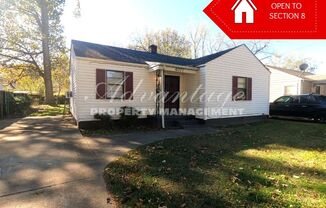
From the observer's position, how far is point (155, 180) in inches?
148

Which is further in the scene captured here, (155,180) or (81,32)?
(81,32)

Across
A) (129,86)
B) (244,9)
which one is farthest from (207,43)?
(129,86)

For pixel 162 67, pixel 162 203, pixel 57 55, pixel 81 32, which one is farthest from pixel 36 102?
pixel 162 203

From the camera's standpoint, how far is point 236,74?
1187 centimetres

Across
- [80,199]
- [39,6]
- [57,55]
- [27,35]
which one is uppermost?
[39,6]

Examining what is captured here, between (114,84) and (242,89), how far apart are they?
25.0ft

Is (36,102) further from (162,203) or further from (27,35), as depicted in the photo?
(162,203)

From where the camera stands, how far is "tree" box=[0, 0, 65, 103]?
1953 centimetres

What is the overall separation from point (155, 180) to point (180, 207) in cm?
96

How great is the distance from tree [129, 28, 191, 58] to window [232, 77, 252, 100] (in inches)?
803

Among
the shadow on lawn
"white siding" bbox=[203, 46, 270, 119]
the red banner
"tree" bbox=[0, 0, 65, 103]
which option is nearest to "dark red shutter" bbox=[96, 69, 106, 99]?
the shadow on lawn

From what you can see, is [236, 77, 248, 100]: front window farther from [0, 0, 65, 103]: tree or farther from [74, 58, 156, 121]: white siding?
[0, 0, 65, 103]: tree

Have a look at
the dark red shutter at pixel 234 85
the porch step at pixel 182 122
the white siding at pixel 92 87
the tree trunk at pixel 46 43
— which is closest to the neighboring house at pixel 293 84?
the dark red shutter at pixel 234 85

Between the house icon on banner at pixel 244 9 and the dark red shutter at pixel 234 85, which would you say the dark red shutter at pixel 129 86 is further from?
the house icon on banner at pixel 244 9
